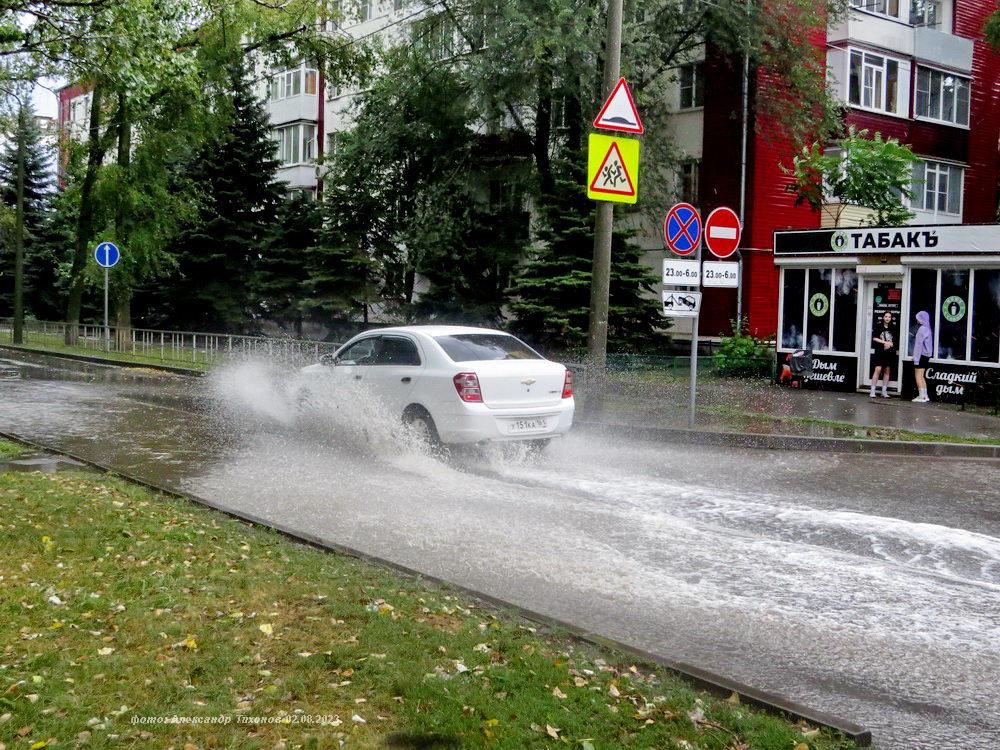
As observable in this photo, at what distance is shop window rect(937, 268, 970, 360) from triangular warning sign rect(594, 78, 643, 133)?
27.2 ft

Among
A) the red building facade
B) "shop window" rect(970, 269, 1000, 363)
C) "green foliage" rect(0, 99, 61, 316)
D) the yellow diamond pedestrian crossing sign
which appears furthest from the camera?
"green foliage" rect(0, 99, 61, 316)

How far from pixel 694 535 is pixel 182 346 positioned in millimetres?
24981

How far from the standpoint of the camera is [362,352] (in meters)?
13.4

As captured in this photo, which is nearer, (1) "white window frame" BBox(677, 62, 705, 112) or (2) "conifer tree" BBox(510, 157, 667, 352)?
(2) "conifer tree" BBox(510, 157, 667, 352)

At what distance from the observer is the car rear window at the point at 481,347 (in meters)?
12.1

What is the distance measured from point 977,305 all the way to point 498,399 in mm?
11694

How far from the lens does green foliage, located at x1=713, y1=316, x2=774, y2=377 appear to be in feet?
82.0

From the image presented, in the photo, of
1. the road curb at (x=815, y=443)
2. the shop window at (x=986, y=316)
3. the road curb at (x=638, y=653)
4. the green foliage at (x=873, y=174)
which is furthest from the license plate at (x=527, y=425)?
the green foliage at (x=873, y=174)

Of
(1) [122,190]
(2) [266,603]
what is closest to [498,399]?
(2) [266,603]

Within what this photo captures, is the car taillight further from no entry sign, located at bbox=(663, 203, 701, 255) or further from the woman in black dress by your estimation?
the woman in black dress

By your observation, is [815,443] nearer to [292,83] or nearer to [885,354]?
[885,354]

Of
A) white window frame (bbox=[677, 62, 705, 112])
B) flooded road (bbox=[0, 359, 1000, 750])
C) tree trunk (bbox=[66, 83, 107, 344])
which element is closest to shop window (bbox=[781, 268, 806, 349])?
flooded road (bbox=[0, 359, 1000, 750])

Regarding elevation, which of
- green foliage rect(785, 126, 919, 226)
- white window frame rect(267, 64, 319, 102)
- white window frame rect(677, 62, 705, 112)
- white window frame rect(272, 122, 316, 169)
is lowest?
green foliage rect(785, 126, 919, 226)

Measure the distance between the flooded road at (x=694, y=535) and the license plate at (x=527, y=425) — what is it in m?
0.41
